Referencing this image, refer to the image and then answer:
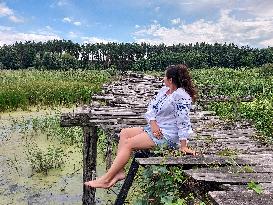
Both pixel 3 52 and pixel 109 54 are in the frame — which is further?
pixel 109 54

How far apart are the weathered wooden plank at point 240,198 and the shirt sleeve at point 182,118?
1.51m

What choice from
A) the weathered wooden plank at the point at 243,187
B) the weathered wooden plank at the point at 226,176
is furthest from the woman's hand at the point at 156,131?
the weathered wooden plank at the point at 243,187

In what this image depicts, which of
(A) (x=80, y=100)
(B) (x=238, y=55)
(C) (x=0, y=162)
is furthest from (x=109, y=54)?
(C) (x=0, y=162)

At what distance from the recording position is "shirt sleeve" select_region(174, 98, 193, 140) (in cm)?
466

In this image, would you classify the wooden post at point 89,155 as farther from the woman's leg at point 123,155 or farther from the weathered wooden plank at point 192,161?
the weathered wooden plank at point 192,161

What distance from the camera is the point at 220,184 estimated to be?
365cm

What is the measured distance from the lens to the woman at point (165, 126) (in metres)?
4.72

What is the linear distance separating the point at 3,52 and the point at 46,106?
215 feet

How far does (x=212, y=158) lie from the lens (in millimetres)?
4371

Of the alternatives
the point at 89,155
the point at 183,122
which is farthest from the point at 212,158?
the point at 89,155

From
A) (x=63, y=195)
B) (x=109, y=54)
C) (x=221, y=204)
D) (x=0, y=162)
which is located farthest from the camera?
(x=109, y=54)

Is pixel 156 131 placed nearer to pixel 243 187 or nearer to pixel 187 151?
pixel 187 151

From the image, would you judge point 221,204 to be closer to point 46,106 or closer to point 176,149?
point 176,149

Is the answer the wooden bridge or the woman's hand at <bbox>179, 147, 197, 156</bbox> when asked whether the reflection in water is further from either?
the woman's hand at <bbox>179, 147, 197, 156</bbox>
